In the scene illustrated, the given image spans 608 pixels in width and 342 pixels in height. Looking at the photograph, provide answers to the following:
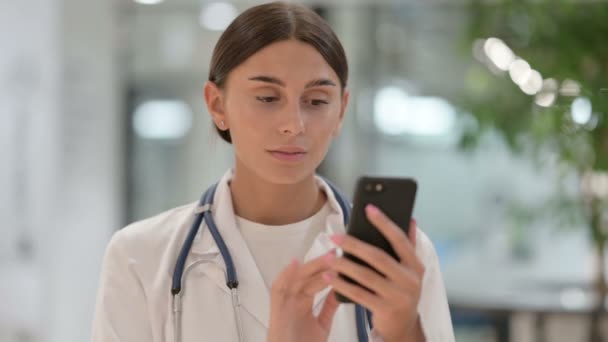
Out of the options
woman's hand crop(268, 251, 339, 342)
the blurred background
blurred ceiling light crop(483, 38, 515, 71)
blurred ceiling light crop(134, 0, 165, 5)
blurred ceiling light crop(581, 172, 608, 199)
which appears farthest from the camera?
blurred ceiling light crop(134, 0, 165, 5)

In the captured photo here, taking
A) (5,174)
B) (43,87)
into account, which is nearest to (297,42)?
(5,174)

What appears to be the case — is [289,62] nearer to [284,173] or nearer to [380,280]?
[284,173]

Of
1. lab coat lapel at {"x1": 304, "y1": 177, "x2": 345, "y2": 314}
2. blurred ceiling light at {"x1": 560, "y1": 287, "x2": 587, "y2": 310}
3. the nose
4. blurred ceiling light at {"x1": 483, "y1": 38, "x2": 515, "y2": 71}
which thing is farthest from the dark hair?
blurred ceiling light at {"x1": 560, "y1": 287, "x2": 587, "y2": 310}

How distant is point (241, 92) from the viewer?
4.78 ft

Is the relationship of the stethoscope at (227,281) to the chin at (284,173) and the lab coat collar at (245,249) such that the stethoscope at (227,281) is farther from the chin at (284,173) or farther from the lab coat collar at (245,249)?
the chin at (284,173)

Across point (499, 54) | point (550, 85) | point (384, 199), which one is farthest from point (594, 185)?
point (384, 199)

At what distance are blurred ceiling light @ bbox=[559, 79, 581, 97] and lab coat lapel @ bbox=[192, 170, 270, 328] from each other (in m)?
2.13

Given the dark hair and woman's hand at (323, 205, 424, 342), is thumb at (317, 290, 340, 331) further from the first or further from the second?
the dark hair

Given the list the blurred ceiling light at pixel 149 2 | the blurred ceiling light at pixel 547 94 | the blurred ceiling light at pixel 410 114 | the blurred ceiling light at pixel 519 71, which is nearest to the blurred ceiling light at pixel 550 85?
the blurred ceiling light at pixel 547 94

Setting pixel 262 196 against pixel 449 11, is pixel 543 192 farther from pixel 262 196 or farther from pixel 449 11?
pixel 262 196

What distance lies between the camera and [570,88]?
355 centimetres

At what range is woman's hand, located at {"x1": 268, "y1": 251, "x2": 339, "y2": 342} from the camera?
1258 mm

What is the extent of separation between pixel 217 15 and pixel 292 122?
199 inches

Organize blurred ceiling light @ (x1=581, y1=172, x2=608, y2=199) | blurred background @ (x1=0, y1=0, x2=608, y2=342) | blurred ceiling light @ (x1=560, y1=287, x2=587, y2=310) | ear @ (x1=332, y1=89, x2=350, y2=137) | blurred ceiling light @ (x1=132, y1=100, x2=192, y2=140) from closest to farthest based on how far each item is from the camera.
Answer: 1. ear @ (x1=332, y1=89, x2=350, y2=137)
2. blurred background @ (x1=0, y1=0, x2=608, y2=342)
3. blurred ceiling light @ (x1=581, y1=172, x2=608, y2=199)
4. blurred ceiling light @ (x1=560, y1=287, x2=587, y2=310)
5. blurred ceiling light @ (x1=132, y1=100, x2=192, y2=140)
